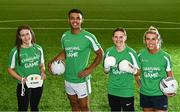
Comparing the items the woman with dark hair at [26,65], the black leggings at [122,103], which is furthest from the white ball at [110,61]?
the woman with dark hair at [26,65]

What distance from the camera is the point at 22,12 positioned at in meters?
21.6

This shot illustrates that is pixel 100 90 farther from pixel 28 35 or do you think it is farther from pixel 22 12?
pixel 22 12

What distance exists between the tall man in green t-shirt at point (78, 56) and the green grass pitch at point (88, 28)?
1297mm

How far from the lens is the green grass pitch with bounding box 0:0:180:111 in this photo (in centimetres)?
834

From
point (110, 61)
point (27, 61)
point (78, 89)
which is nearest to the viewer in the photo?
point (110, 61)

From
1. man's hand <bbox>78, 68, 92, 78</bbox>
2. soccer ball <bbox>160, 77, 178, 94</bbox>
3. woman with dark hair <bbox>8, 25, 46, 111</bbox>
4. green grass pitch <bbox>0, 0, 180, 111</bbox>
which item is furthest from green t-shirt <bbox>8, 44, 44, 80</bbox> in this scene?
soccer ball <bbox>160, 77, 178, 94</bbox>

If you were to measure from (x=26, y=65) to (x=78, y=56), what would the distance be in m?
0.78

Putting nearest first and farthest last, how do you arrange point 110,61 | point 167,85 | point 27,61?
point 167,85
point 110,61
point 27,61

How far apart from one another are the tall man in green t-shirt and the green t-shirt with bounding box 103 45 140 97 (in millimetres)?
392

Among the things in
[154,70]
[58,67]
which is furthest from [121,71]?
[58,67]

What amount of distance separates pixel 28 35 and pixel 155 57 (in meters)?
1.86

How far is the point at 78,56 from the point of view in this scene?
6.41 meters

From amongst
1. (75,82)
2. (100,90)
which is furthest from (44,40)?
(75,82)

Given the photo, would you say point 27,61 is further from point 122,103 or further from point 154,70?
point 154,70
